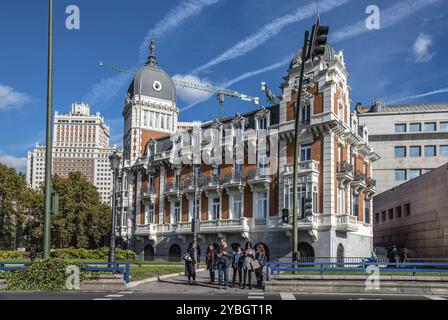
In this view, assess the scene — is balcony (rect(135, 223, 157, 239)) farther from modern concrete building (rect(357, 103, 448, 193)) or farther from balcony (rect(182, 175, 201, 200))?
modern concrete building (rect(357, 103, 448, 193))

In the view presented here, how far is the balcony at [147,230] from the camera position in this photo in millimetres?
50906

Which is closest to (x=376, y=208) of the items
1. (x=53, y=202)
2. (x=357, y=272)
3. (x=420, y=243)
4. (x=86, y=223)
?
(x=420, y=243)

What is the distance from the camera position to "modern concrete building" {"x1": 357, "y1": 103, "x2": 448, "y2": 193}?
69125 millimetres

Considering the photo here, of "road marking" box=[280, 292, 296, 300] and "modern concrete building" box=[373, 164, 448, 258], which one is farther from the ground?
"modern concrete building" box=[373, 164, 448, 258]

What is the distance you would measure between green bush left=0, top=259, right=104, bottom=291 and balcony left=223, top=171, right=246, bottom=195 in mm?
24170

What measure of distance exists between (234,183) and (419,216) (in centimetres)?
1764

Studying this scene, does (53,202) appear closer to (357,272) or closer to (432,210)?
(357,272)

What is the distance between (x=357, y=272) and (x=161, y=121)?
40233 millimetres

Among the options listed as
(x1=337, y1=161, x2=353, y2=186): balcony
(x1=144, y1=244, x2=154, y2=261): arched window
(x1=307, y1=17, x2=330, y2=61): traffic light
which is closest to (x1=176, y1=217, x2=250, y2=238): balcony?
(x1=144, y1=244, x2=154, y2=261): arched window

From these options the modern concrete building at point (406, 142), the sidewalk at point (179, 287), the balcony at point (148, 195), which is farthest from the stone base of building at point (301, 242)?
the modern concrete building at point (406, 142)

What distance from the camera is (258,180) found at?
135 feet

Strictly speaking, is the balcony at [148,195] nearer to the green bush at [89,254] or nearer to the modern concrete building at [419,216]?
the green bush at [89,254]

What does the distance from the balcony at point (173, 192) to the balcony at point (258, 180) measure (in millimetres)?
8887

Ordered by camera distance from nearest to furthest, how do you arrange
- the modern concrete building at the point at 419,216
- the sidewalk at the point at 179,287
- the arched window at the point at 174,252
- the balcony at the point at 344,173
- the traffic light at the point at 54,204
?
the traffic light at the point at 54,204 → the sidewalk at the point at 179,287 → the balcony at the point at 344,173 → the modern concrete building at the point at 419,216 → the arched window at the point at 174,252
